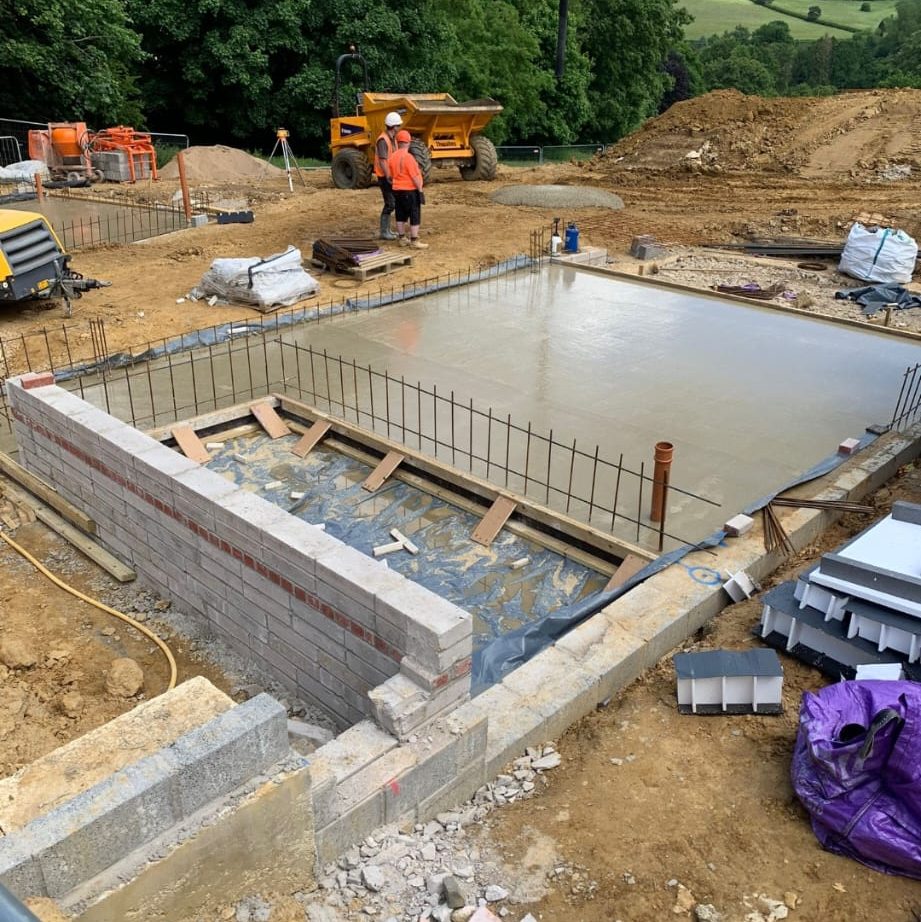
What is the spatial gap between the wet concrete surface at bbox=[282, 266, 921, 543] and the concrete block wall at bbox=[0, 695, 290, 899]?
332 centimetres

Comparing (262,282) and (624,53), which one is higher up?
(624,53)

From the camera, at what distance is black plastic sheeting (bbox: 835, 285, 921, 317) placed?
10.6 meters

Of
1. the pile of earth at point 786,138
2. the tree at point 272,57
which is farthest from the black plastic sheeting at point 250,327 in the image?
the tree at point 272,57

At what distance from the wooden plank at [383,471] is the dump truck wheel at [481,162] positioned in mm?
14862

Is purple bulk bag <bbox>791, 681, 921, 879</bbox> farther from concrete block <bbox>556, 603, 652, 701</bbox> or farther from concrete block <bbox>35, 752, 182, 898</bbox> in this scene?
concrete block <bbox>35, 752, 182, 898</bbox>

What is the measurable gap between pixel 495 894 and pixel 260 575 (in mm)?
2002

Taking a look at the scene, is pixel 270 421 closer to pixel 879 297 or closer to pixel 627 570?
pixel 627 570

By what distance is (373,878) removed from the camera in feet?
10.1

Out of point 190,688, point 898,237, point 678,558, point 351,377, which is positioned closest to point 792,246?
point 898,237

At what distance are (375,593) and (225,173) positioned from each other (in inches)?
763

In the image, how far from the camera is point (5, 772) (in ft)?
12.8

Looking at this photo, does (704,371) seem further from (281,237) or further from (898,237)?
(281,237)

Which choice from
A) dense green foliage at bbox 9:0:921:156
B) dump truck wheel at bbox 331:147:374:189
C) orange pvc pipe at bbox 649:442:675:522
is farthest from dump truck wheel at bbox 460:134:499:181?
orange pvc pipe at bbox 649:442:675:522

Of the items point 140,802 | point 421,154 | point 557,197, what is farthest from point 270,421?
point 557,197
